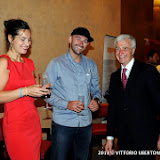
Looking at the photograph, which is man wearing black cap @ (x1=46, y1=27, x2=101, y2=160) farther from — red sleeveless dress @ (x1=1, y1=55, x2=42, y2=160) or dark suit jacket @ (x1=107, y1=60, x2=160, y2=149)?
dark suit jacket @ (x1=107, y1=60, x2=160, y2=149)

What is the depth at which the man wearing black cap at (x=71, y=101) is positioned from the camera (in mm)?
2402

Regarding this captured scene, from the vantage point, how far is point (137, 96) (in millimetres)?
1925

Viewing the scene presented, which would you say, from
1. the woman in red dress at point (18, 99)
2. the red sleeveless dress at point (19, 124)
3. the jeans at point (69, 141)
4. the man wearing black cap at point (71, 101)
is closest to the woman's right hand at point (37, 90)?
the woman in red dress at point (18, 99)

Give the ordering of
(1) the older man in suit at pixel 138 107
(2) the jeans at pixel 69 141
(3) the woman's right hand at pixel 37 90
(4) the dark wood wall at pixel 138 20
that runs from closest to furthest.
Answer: (3) the woman's right hand at pixel 37 90
(1) the older man in suit at pixel 138 107
(2) the jeans at pixel 69 141
(4) the dark wood wall at pixel 138 20

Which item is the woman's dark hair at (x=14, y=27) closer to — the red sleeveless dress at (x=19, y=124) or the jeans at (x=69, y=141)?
the red sleeveless dress at (x=19, y=124)

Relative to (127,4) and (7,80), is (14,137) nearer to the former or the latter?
(7,80)

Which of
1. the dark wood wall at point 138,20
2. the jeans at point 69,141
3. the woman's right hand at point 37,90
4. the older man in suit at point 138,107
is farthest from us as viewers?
the dark wood wall at point 138,20

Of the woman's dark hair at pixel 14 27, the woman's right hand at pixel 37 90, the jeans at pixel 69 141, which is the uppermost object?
the woman's dark hair at pixel 14 27

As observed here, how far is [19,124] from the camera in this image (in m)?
1.89

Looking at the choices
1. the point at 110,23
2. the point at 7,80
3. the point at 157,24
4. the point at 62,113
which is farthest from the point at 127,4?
the point at 7,80

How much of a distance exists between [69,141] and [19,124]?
2.49 ft

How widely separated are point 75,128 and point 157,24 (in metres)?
7.46

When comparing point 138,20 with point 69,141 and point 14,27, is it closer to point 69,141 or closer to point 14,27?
point 69,141

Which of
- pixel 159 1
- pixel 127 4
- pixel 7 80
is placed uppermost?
pixel 159 1
